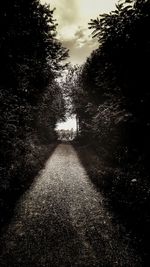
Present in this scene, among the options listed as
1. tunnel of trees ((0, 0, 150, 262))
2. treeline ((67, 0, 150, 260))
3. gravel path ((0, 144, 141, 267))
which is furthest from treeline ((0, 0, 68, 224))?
treeline ((67, 0, 150, 260))

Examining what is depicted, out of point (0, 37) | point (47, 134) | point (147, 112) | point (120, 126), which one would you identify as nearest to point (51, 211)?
point (120, 126)

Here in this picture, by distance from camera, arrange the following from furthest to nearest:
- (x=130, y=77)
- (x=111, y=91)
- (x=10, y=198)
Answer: (x=10, y=198) → (x=111, y=91) → (x=130, y=77)

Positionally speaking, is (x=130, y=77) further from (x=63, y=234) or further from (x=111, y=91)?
(x=63, y=234)

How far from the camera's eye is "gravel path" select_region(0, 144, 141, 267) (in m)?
6.43

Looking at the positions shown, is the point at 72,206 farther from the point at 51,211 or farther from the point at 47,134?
the point at 47,134

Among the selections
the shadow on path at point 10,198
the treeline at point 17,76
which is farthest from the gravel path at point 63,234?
the treeline at point 17,76

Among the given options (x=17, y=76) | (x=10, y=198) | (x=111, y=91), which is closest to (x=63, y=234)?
(x=10, y=198)

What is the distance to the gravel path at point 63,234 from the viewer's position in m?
6.43

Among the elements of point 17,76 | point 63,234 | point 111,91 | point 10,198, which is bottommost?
point 63,234

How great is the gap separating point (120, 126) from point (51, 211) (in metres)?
4.54

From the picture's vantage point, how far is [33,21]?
A: 1414 centimetres

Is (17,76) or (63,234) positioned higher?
(17,76)

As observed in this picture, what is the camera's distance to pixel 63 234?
7.90 meters

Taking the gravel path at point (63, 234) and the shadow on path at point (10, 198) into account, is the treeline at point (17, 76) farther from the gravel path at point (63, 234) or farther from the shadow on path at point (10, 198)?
the gravel path at point (63, 234)
